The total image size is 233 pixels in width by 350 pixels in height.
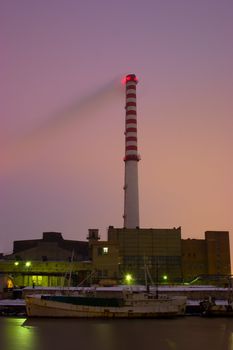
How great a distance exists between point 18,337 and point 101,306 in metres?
22.5

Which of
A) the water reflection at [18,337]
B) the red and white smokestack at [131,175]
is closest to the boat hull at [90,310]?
the water reflection at [18,337]

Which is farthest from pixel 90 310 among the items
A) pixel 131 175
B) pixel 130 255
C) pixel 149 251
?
pixel 149 251

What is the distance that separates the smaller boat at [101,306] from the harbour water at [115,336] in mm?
7009

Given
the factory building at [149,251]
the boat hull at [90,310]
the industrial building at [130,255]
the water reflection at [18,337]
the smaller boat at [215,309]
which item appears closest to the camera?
the water reflection at [18,337]

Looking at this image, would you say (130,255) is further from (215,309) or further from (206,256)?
(215,309)

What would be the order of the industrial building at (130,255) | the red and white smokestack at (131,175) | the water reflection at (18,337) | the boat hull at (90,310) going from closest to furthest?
the water reflection at (18,337)
the boat hull at (90,310)
the industrial building at (130,255)
the red and white smokestack at (131,175)

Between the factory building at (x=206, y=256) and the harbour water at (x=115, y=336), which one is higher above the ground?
the factory building at (x=206, y=256)

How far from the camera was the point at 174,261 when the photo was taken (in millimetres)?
112500

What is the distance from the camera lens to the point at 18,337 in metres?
38.3

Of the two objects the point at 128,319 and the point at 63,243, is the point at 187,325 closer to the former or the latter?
the point at 128,319

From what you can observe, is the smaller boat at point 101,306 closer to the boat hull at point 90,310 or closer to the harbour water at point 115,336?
the boat hull at point 90,310

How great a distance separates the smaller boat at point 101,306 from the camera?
194 feet

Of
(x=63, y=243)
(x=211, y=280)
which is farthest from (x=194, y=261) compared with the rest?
(x=63, y=243)

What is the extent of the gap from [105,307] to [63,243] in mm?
68451
